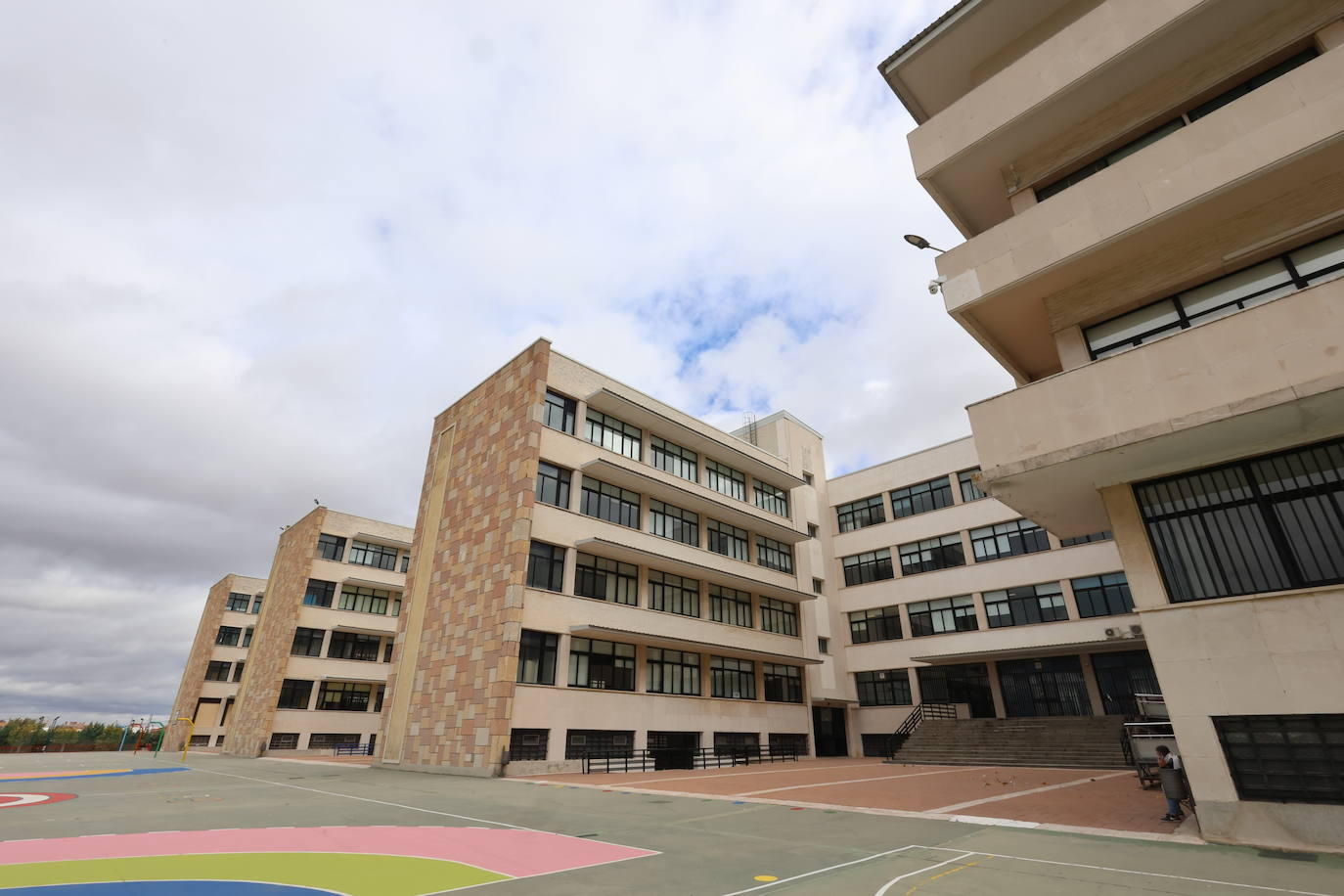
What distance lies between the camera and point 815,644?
3822cm

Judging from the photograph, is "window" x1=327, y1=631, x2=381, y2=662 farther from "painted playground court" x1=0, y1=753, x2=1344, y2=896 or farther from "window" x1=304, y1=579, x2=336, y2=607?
"painted playground court" x1=0, y1=753, x2=1344, y2=896

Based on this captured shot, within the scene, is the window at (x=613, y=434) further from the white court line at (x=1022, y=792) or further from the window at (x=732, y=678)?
the white court line at (x=1022, y=792)

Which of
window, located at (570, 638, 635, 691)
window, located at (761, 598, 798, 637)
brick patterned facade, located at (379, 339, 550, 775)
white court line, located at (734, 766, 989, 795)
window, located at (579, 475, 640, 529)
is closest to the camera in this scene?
white court line, located at (734, 766, 989, 795)

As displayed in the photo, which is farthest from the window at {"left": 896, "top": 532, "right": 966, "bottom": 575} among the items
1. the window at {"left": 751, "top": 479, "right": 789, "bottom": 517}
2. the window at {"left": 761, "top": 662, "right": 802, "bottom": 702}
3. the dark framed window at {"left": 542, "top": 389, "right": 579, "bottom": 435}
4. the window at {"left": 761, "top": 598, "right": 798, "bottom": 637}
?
the dark framed window at {"left": 542, "top": 389, "right": 579, "bottom": 435}

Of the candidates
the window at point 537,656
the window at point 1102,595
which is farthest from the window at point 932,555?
the window at point 537,656

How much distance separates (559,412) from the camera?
29.2 meters

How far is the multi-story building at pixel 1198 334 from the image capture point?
934cm

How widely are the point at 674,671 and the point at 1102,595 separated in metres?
20.4

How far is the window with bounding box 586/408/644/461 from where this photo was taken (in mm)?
30359

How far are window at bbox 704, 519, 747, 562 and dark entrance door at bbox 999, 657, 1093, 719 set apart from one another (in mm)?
14531

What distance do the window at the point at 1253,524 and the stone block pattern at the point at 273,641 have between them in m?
47.0

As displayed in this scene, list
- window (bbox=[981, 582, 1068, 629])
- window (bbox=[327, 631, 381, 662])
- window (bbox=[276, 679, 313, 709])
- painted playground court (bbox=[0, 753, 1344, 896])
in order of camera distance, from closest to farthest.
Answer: painted playground court (bbox=[0, 753, 1344, 896])
window (bbox=[981, 582, 1068, 629])
window (bbox=[276, 679, 313, 709])
window (bbox=[327, 631, 381, 662])

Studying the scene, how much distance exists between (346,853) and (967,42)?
19.7 m

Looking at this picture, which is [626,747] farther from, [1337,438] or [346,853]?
[1337,438]
